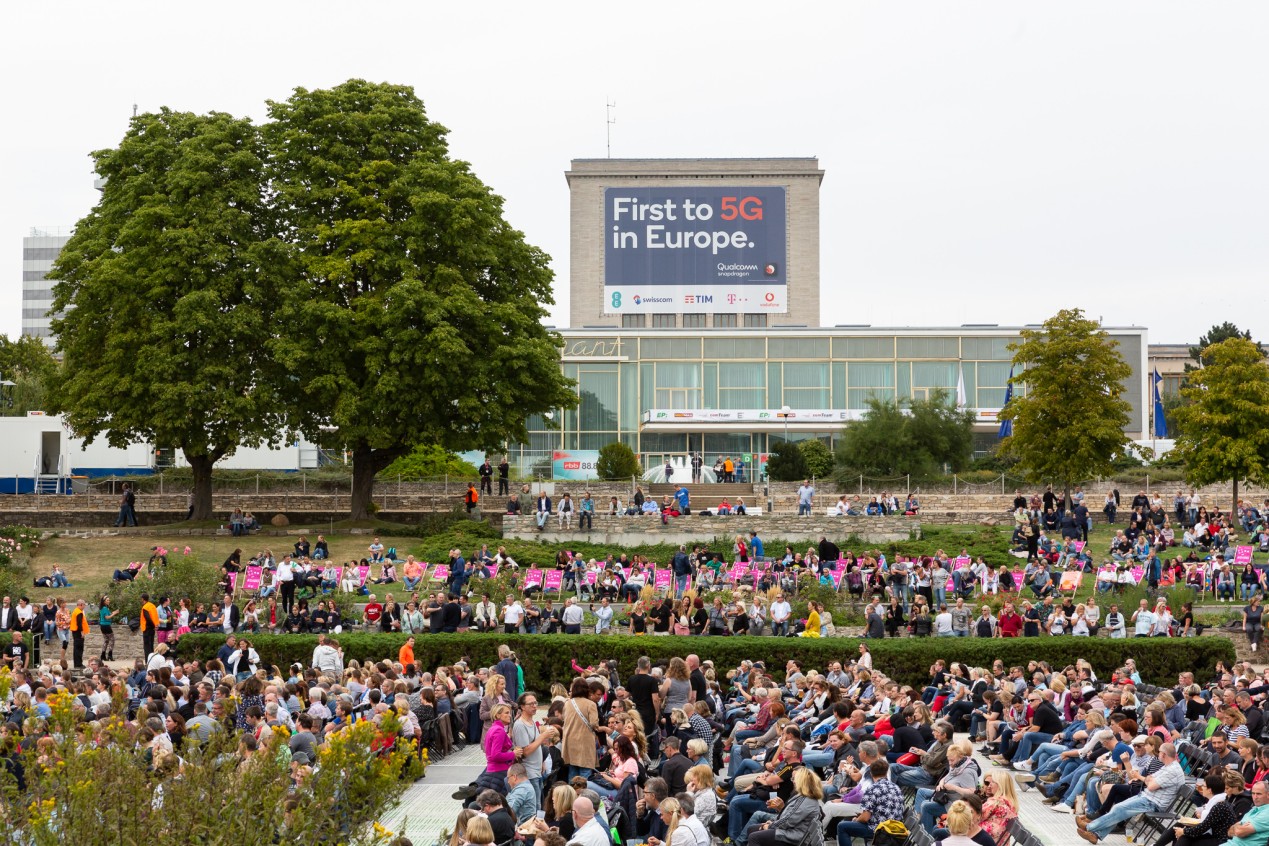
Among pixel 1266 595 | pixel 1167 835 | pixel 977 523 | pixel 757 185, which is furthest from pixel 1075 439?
pixel 757 185

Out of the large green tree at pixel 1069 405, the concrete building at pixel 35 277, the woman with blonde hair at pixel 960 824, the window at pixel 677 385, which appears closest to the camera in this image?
the woman with blonde hair at pixel 960 824

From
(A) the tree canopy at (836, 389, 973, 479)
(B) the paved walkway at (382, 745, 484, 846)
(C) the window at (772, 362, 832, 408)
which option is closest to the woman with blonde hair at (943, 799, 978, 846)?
(B) the paved walkway at (382, 745, 484, 846)

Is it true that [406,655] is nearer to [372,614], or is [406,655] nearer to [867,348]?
[372,614]

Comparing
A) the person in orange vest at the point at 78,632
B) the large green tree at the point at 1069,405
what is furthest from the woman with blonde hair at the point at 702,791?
the large green tree at the point at 1069,405

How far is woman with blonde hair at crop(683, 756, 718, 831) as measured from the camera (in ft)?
35.2

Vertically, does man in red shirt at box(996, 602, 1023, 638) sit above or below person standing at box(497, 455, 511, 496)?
below

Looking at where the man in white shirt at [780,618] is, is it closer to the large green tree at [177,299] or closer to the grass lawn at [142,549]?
the grass lawn at [142,549]

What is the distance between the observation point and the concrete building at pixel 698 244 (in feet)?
253

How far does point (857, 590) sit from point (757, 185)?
53.9 meters

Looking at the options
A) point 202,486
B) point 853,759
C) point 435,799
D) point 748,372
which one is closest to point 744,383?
point 748,372

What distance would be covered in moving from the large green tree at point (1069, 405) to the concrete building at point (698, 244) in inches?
1476

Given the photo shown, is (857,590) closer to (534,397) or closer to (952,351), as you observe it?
(534,397)

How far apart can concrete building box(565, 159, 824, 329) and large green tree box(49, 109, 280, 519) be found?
132 feet

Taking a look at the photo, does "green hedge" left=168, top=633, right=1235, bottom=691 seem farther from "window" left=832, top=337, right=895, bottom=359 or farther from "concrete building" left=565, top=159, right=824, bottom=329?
"concrete building" left=565, top=159, right=824, bottom=329
